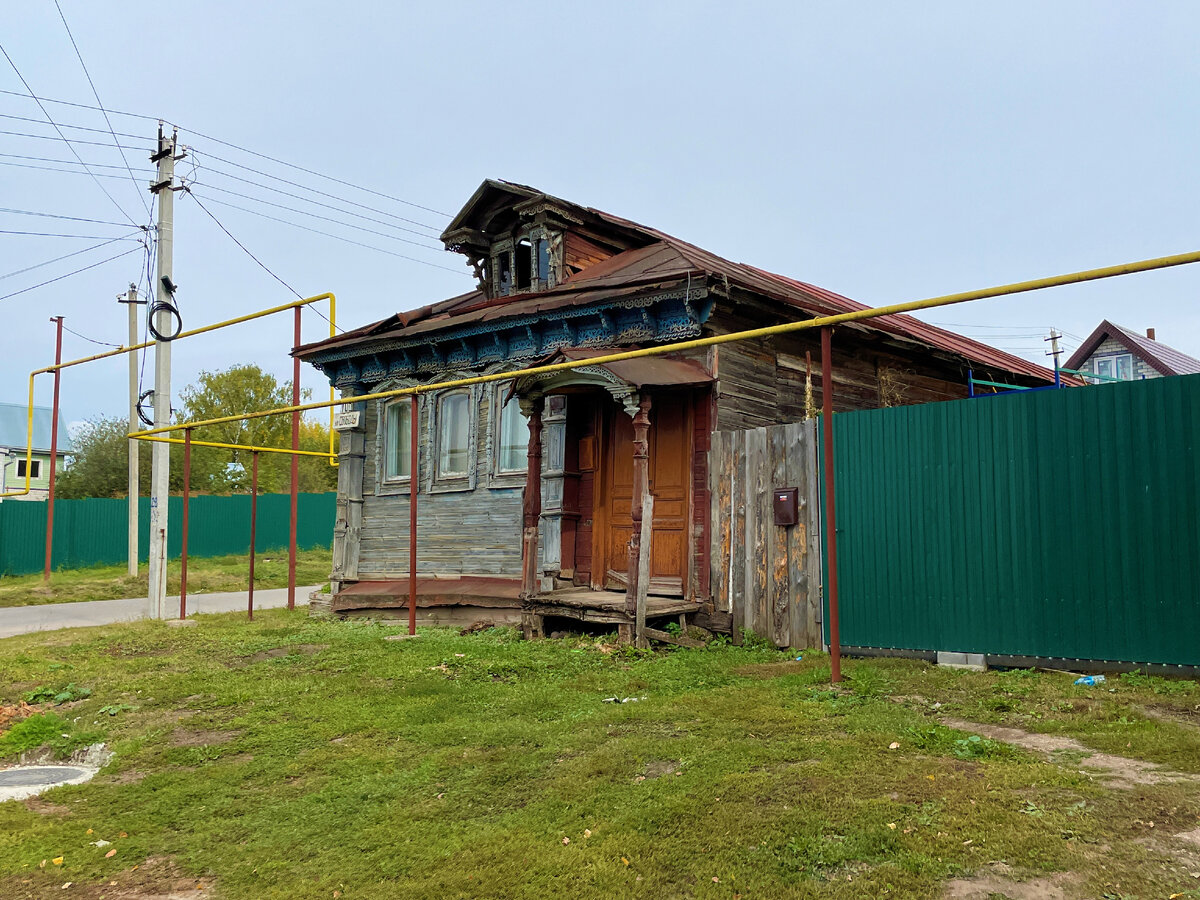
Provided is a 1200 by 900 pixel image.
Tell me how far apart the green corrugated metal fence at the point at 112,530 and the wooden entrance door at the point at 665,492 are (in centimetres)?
1653

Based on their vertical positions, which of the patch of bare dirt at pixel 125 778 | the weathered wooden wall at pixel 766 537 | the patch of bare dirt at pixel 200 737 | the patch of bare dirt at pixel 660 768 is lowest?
the patch of bare dirt at pixel 125 778

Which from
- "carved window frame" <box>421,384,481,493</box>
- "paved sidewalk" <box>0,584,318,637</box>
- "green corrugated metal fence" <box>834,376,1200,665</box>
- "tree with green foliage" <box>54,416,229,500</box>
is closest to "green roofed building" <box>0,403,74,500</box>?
"tree with green foliage" <box>54,416,229,500</box>

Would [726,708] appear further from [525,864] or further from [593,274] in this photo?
[593,274]

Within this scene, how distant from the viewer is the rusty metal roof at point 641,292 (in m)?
10.5

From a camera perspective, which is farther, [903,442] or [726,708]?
[903,442]

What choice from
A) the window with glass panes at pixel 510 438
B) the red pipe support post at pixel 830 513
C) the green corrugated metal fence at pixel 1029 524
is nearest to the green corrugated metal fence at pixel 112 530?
the window with glass panes at pixel 510 438

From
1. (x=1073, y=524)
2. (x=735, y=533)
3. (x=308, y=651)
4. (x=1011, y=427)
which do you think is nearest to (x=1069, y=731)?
(x=1073, y=524)

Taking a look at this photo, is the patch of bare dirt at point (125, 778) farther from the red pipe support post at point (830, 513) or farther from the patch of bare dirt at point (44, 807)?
the red pipe support post at point (830, 513)

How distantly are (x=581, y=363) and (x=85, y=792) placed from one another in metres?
5.33

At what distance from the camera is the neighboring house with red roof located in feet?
106

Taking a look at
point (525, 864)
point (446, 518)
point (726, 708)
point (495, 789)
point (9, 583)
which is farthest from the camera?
point (9, 583)

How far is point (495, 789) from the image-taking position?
189 inches

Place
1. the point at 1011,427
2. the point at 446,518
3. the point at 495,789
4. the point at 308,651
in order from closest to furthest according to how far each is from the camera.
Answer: the point at 495,789 < the point at 1011,427 < the point at 308,651 < the point at 446,518

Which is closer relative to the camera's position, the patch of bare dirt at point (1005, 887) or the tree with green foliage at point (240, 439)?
the patch of bare dirt at point (1005, 887)
